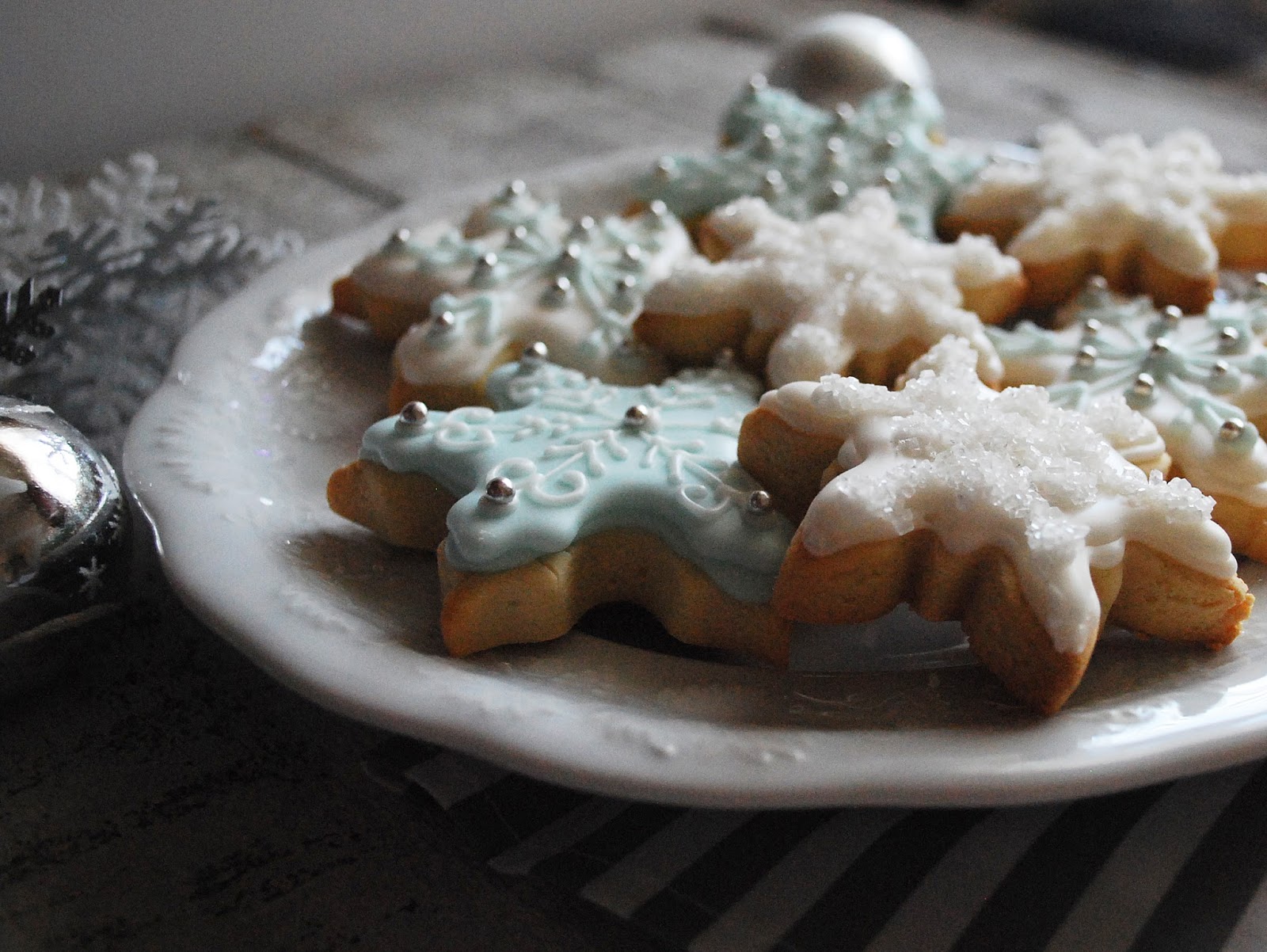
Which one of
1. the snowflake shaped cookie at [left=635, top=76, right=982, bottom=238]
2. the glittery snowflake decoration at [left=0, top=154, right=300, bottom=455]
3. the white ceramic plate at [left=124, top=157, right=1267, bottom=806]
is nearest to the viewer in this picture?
the white ceramic plate at [left=124, top=157, right=1267, bottom=806]

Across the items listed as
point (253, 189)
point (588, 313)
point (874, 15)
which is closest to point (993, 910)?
point (588, 313)

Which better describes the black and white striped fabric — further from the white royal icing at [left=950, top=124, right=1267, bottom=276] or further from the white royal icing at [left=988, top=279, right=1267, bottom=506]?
the white royal icing at [left=950, top=124, right=1267, bottom=276]

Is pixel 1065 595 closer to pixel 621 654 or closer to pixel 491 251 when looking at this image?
pixel 621 654

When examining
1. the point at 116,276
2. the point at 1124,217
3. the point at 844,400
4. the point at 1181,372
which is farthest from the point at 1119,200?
the point at 116,276

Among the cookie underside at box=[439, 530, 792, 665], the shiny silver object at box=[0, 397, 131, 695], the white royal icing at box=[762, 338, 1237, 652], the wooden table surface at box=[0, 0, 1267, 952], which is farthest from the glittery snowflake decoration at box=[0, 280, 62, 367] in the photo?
the white royal icing at box=[762, 338, 1237, 652]

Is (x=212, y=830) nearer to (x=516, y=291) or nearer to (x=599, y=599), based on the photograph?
(x=599, y=599)

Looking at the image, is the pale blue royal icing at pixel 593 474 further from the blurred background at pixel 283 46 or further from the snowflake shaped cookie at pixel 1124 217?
the blurred background at pixel 283 46

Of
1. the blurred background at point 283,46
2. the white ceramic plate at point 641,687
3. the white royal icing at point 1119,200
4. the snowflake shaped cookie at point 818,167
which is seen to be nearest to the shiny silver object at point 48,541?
the white ceramic plate at point 641,687

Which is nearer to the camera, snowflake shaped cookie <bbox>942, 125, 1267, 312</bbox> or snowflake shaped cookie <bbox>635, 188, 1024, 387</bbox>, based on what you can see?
snowflake shaped cookie <bbox>635, 188, 1024, 387</bbox>
